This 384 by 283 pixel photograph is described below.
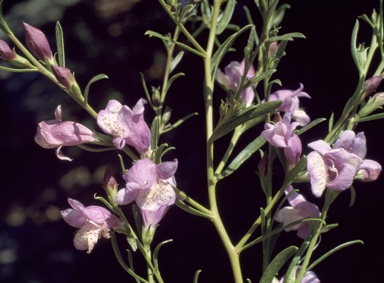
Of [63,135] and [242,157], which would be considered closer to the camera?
[63,135]

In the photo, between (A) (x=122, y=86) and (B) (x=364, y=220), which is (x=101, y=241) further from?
(B) (x=364, y=220)

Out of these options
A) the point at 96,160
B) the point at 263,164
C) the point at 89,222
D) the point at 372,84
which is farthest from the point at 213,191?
the point at 96,160

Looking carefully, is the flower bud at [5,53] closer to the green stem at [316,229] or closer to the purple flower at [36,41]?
the purple flower at [36,41]

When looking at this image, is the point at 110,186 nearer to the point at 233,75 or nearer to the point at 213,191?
the point at 213,191

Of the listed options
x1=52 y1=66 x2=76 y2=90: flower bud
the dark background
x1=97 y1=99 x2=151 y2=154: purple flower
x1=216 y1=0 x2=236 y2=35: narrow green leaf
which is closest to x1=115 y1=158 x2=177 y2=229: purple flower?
x1=97 y1=99 x2=151 y2=154: purple flower

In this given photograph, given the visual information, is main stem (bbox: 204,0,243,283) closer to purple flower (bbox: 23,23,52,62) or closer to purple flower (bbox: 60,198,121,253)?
purple flower (bbox: 60,198,121,253)

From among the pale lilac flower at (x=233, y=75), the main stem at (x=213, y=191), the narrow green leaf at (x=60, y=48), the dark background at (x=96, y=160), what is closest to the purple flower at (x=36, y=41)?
the narrow green leaf at (x=60, y=48)
